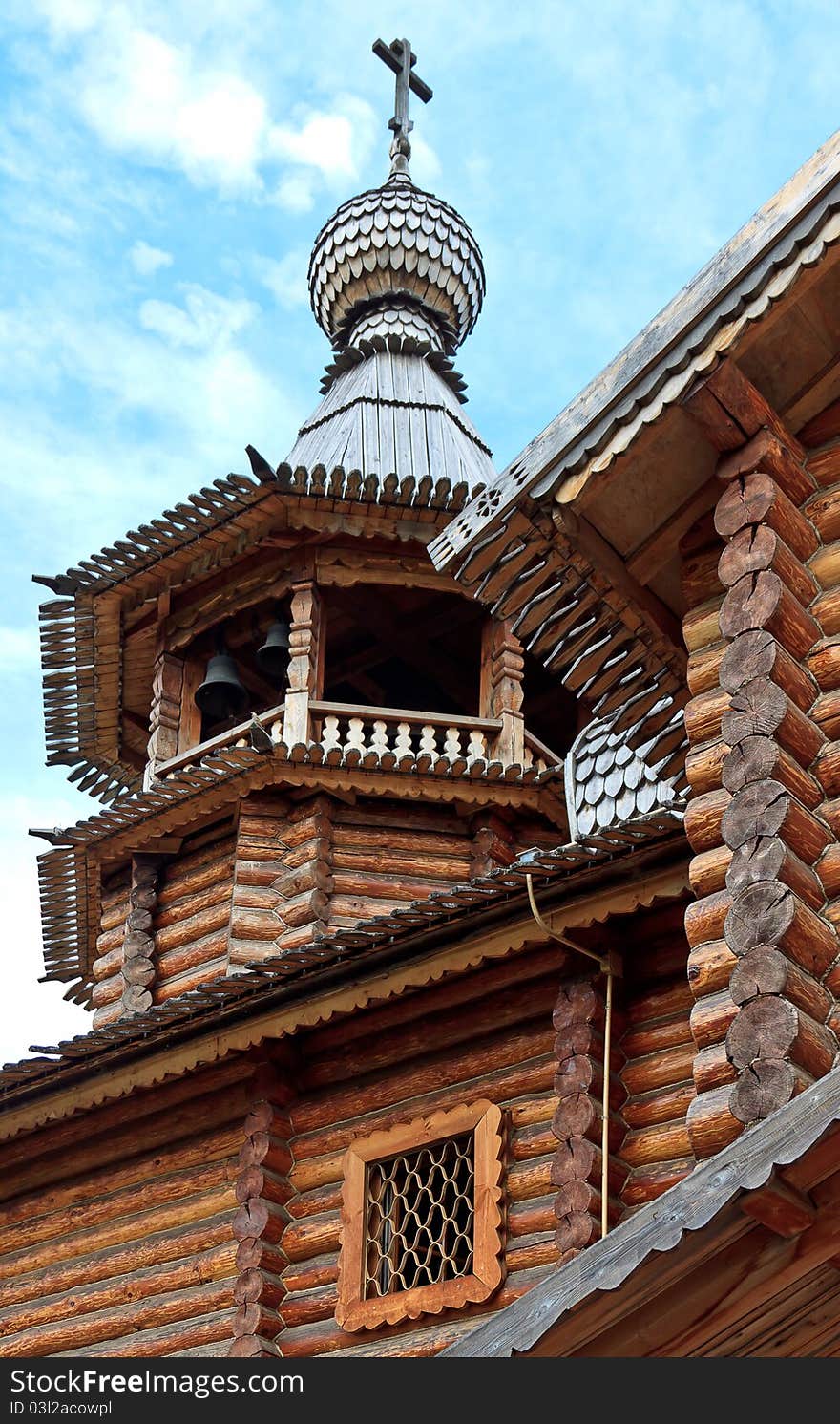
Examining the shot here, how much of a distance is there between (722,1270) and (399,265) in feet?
52.1

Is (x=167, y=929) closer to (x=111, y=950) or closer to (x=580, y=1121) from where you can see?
(x=111, y=950)

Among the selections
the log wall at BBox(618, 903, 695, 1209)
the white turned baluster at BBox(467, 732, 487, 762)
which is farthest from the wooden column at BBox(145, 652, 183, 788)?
the log wall at BBox(618, 903, 695, 1209)

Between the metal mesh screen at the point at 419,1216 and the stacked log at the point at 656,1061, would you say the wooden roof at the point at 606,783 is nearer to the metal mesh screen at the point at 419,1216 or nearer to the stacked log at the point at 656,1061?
the stacked log at the point at 656,1061

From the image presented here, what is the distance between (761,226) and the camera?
7.03 metres

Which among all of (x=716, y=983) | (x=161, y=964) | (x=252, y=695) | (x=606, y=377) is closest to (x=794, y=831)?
(x=716, y=983)

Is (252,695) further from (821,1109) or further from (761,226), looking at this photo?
(821,1109)

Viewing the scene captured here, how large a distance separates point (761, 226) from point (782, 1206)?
Answer: 3790 millimetres

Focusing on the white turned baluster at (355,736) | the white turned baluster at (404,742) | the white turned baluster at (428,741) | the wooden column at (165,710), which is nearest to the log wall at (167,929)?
the wooden column at (165,710)

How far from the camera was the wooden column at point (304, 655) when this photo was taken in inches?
565

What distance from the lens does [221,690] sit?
15297mm

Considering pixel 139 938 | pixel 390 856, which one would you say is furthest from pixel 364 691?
pixel 139 938

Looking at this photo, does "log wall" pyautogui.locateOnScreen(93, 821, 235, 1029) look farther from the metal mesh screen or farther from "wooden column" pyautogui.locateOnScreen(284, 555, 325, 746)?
the metal mesh screen

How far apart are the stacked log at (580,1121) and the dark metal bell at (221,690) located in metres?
6.30

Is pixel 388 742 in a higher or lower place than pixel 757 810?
higher
